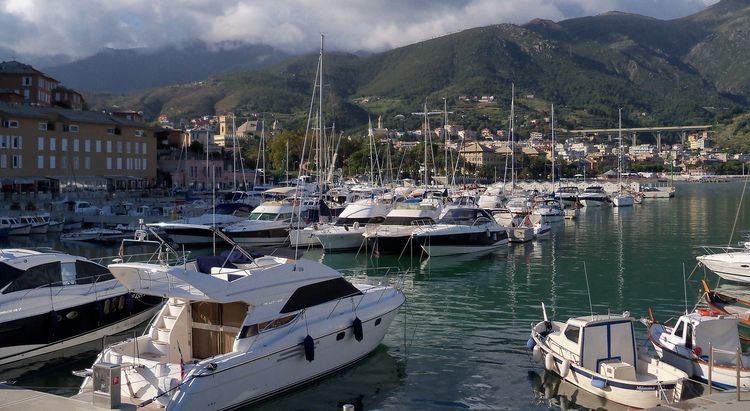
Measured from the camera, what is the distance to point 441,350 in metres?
20.2

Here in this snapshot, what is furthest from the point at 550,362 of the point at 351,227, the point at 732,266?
the point at 351,227

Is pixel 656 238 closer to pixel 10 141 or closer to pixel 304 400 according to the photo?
pixel 304 400

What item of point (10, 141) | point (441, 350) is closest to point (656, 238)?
point (441, 350)

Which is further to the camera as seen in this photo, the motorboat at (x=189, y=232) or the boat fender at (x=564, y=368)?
the motorboat at (x=189, y=232)

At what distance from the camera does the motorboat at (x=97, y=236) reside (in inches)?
1945

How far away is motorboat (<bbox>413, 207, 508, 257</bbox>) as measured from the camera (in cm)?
3922

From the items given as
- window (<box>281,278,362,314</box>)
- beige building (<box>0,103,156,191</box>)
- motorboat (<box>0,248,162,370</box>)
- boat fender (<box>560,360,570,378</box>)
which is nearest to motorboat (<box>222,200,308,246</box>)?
motorboat (<box>0,248,162,370</box>)

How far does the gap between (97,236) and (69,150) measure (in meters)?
28.8

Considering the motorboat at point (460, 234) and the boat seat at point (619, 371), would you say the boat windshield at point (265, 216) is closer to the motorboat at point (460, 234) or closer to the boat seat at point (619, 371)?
the motorboat at point (460, 234)

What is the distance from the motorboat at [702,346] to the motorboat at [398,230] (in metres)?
22.6

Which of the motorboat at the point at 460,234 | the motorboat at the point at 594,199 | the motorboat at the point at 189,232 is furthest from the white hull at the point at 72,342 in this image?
the motorboat at the point at 594,199

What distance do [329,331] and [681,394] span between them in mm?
7647

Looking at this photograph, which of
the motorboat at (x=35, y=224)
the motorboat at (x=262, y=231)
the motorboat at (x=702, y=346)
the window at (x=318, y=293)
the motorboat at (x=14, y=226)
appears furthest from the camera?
the motorboat at (x=35, y=224)

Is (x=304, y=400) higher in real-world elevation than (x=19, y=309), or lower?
lower
